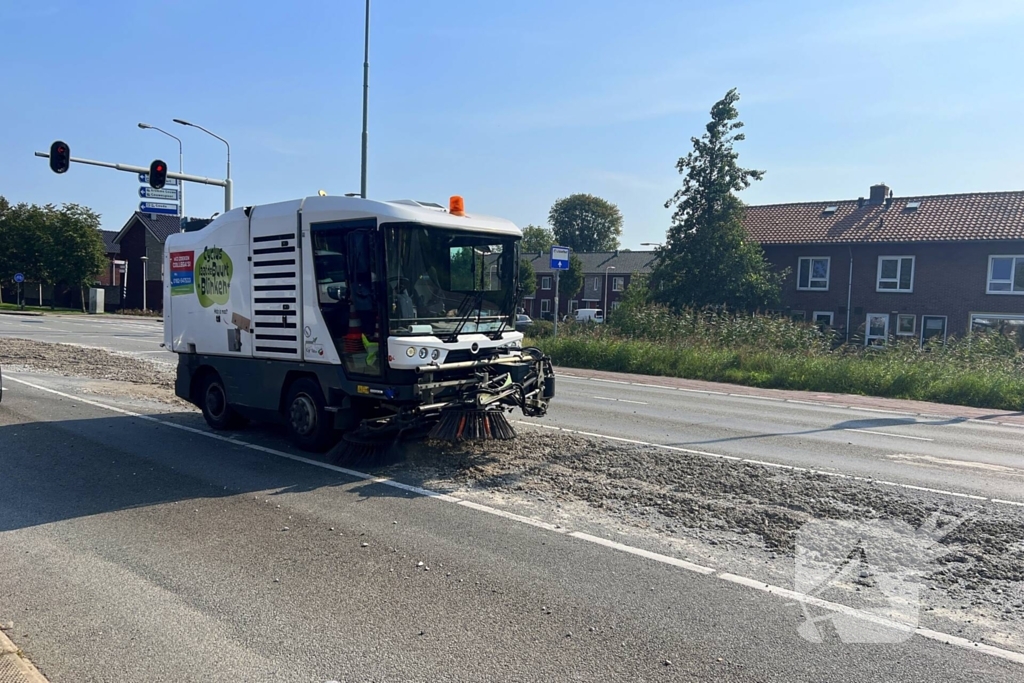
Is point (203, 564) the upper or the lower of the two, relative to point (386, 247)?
lower

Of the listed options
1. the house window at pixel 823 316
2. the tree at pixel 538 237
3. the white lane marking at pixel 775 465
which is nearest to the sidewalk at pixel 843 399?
the white lane marking at pixel 775 465

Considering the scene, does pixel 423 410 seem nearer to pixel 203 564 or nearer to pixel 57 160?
pixel 203 564

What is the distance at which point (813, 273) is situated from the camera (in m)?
37.7

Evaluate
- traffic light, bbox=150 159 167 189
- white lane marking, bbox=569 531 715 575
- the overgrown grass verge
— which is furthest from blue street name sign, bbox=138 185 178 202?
white lane marking, bbox=569 531 715 575

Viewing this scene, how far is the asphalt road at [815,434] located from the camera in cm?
898

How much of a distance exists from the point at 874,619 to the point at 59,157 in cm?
2431

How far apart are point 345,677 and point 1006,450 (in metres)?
10.4

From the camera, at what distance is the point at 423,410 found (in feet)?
26.4

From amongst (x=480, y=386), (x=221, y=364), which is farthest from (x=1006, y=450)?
(x=221, y=364)

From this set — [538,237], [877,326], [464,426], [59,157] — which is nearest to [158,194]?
[59,157]

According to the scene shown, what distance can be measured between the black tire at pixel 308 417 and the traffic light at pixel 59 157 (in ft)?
57.7

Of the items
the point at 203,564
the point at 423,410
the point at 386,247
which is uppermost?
the point at 386,247

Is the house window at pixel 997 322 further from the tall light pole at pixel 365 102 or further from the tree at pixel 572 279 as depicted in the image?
the tree at pixel 572 279

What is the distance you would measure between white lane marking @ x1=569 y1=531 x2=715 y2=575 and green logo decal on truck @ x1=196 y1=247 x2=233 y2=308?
604cm
